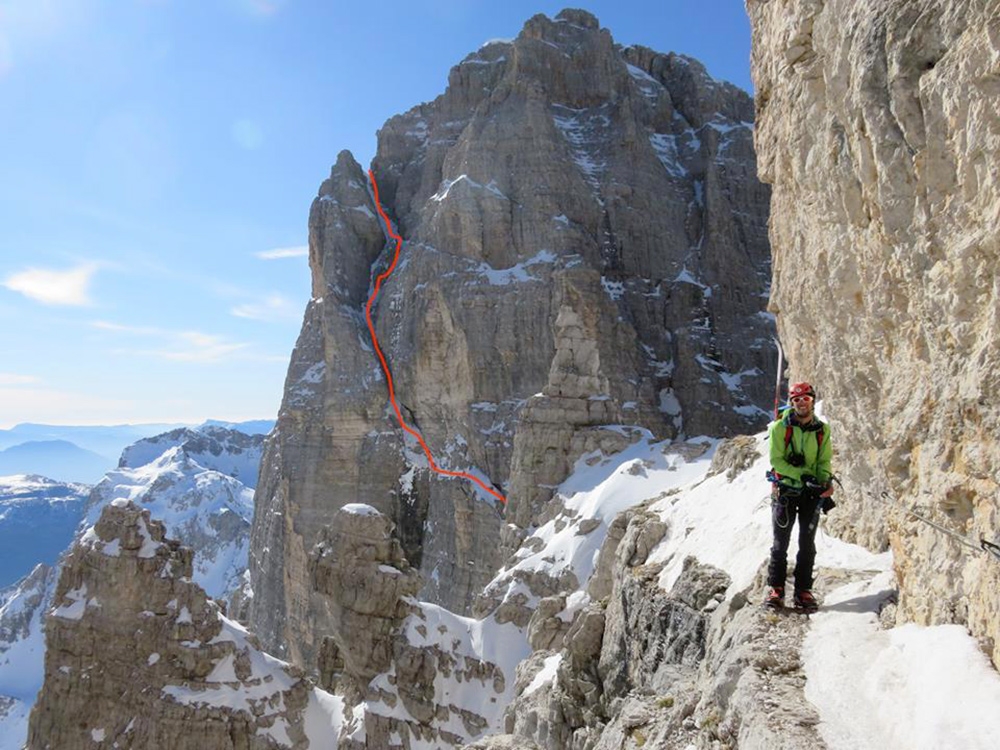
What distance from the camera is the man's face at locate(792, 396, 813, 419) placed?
7797 millimetres

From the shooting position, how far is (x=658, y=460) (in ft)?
121

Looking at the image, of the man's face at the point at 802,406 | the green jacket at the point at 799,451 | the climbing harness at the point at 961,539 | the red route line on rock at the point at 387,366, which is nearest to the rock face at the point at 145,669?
the red route line on rock at the point at 387,366

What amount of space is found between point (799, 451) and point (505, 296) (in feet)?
167

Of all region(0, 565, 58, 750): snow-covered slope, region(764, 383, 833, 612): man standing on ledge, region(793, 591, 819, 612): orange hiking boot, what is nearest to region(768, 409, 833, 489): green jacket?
region(764, 383, 833, 612): man standing on ledge

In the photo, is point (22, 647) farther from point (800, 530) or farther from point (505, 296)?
point (800, 530)

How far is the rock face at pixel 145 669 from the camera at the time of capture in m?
30.2

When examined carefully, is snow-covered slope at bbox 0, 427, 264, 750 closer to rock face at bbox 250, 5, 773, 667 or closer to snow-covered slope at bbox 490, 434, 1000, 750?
rock face at bbox 250, 5, 773, 667

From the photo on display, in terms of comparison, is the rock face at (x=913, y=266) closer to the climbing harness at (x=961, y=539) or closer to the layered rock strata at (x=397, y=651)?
the climbing harness at (x=961, y=539)

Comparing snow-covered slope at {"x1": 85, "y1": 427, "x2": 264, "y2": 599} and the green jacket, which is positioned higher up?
the green jacket

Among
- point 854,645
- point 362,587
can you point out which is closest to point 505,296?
point 362,587

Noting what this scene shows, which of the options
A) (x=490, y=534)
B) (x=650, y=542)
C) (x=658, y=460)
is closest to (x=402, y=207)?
(x=490, y=534)

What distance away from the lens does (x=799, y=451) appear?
7859 millimetres

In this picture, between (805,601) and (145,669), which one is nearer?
(805,601)

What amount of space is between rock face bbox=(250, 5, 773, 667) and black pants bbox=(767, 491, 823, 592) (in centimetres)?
4247
